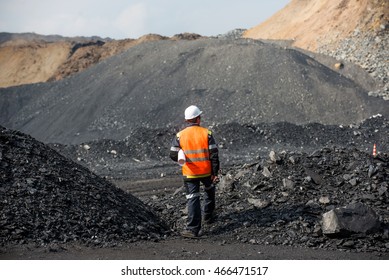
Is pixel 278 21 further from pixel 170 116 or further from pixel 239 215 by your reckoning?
pixel 239 215

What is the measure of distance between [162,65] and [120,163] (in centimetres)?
1223

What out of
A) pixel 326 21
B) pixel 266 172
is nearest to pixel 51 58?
pixel 326 21

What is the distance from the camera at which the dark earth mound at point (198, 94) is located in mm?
29594

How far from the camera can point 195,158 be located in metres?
9.52

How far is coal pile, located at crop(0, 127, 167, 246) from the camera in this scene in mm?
8875

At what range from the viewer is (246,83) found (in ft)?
103

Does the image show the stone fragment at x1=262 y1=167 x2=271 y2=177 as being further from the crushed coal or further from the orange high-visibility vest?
the orange high-visibility vest

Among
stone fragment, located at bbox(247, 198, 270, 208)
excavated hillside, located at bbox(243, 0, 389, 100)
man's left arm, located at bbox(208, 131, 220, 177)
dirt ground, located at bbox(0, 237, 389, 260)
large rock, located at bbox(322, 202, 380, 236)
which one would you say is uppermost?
excavated hillside, located at bbox(243, 0, 389, 100)

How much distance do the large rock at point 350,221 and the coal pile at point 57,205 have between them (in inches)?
91.2

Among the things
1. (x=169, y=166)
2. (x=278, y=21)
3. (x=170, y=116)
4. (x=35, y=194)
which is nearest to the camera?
(x=35, y=194)

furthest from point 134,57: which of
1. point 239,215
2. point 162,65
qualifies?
point 239,215

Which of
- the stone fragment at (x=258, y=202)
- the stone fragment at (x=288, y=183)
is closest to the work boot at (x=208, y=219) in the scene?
the stone fragment at (x=258, y=202)

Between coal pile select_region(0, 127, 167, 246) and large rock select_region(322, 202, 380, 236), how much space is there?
2.32m

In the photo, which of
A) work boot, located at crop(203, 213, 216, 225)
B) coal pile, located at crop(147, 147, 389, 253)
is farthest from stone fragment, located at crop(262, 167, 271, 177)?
work boot, located at crop(203, 213, 216, 225)
